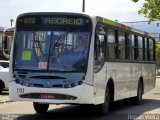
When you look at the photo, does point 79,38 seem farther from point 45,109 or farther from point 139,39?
point 139,39

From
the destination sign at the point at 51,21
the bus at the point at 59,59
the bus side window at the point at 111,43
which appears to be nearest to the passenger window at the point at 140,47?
the bus side window at the point at 111,43

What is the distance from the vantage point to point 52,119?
1425 cm

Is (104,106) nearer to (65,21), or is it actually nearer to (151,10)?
(65,21)

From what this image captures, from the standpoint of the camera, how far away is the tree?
20478 millimetres

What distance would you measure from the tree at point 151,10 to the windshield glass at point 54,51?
Answer: 6059 mm

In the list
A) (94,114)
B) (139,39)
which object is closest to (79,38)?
(94,114)

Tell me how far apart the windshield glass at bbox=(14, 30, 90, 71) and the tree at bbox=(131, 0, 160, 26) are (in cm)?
606

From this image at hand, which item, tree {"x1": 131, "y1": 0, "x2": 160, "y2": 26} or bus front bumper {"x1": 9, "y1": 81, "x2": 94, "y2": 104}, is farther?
tree {"x1": 131, "y1": 0, "x2": 160, "y2": 26}

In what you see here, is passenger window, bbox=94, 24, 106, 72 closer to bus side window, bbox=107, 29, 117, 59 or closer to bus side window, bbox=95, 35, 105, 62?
bus side window, bbox=95, 35, 105, 62

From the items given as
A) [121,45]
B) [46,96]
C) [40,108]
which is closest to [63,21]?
[46,96]

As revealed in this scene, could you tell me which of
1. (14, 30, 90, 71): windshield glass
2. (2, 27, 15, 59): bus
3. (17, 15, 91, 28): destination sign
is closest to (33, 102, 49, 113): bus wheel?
(2, 27, 15, 59): bus

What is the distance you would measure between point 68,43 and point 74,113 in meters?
3.10

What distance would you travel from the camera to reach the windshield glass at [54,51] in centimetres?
1368

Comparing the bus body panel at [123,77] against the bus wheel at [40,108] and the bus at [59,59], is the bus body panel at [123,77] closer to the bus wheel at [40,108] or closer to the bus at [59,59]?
the bus at [59,59]
